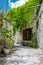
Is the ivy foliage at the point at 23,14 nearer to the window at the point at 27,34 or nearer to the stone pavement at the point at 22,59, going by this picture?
the window at the point at 27,34

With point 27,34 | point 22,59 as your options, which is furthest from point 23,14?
point 22,59

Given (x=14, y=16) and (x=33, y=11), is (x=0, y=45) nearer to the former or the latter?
(x=14, y=16)

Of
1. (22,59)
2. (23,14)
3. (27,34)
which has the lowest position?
(22,59)

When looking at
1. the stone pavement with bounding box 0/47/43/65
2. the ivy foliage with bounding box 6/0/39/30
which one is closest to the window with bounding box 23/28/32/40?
the ivy foliage with bounding box 6/0/39/30

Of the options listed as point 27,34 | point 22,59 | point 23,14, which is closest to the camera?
point 22,59

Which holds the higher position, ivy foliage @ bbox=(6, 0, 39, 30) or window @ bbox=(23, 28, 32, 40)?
ivy foliage @ bbox=(6, 0, 39, 30)

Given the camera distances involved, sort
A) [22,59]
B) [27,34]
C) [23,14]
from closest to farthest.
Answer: [22,59]
[23,14]
[27,34]

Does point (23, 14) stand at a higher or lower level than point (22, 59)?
higher

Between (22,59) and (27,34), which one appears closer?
(22,59)

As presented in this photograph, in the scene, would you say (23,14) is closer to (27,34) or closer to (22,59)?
(27,34)

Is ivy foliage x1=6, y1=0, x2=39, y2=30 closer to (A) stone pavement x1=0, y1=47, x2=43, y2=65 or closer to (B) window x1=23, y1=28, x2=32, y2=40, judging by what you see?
(B) window x1=23, y1=28, x2=32, y2=40

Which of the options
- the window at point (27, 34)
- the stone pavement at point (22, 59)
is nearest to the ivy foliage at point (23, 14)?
the window at point (27, 34)

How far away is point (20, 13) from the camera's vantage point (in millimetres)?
13867

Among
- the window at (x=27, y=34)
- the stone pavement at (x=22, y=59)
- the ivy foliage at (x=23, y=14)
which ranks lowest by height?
the stone pavement at (x=22, y=59)
